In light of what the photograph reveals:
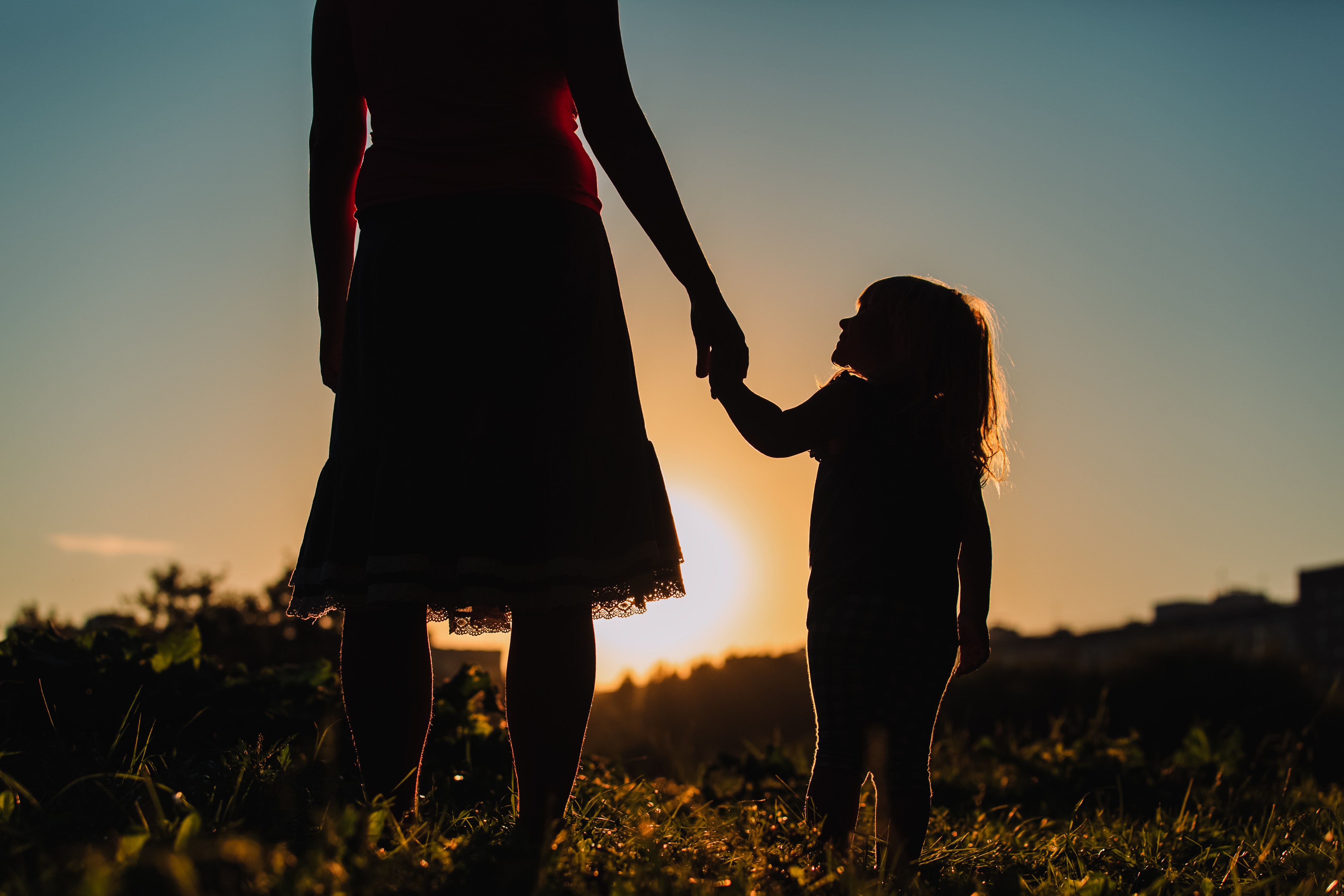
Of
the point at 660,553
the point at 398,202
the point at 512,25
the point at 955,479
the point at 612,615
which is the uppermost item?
the point at 512,25

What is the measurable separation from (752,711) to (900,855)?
6.87 m

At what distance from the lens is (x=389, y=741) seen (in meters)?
1.77

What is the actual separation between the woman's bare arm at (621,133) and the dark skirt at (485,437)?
155 millimetres

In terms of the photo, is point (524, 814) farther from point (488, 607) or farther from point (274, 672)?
point (274, 672)

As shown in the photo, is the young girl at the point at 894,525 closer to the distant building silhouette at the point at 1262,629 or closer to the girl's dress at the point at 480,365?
the girl's dress at the point at 480,365

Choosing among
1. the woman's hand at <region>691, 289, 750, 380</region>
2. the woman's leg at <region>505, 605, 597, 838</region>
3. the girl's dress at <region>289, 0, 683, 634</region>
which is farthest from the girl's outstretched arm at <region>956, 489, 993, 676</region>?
the woman's leg at <region>505, 605, 597, 838</region>

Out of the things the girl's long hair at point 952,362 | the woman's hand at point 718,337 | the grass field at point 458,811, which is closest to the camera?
the grass field at point 458,811

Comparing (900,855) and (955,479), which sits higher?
(955,479)

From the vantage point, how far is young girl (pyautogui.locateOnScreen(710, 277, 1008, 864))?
2.27 m

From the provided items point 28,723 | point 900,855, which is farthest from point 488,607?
point 28,723

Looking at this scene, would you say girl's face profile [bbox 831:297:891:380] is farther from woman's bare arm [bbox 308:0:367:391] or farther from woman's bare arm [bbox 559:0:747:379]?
woman's bare arm [bbox 308:0:367:391]

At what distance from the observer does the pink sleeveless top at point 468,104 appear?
6.46ft

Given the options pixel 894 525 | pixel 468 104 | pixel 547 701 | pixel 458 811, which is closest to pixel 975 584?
pixel 894 525

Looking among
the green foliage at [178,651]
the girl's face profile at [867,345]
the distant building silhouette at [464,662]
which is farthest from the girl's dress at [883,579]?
the green foliage at [178,651]
